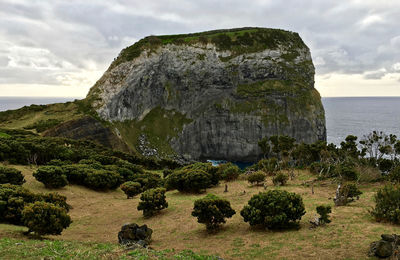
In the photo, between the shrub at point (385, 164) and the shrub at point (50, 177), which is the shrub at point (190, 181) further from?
the shrub at point (385, 164)

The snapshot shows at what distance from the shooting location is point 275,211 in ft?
64.0

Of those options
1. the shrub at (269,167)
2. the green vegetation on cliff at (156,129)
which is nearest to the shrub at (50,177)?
the shrub at (269,167)

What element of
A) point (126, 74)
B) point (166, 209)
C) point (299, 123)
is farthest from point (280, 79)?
point (166, 209)

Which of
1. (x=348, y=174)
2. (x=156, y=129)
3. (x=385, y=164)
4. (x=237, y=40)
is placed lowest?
(x=348, y=174)

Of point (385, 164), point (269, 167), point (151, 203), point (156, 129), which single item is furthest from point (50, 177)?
point (156, 129)

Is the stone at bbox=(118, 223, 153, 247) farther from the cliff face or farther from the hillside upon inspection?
the cliff face

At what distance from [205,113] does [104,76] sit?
40945 millimetres

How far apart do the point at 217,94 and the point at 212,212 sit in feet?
321

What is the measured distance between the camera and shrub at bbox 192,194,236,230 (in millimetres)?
20688

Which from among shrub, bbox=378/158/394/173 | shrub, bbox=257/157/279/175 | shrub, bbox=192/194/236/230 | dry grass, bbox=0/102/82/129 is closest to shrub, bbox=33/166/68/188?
shrub, bbox=192/194/236/230

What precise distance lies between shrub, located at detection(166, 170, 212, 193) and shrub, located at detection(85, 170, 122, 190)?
8.21m

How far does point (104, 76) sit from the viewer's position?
341 feet

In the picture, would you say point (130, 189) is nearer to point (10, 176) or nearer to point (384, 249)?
point (10, 176)

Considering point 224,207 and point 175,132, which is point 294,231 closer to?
point 224,207
